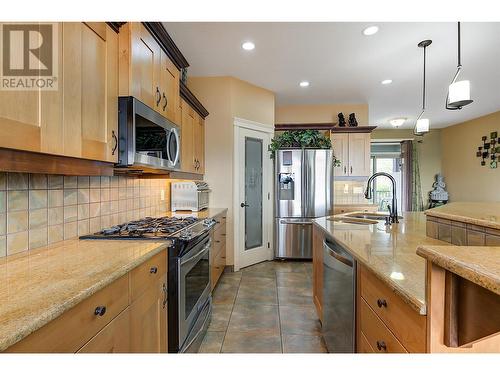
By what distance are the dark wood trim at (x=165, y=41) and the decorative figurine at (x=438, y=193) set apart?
710 centimetres

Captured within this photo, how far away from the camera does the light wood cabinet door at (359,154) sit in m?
4.96

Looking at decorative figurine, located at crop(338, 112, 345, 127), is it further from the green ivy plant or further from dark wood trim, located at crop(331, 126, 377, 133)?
the green ivy plant

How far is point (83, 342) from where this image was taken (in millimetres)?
888

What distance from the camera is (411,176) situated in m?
7.17

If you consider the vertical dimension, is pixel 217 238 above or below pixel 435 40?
below

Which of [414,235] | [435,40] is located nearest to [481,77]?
[435,40]

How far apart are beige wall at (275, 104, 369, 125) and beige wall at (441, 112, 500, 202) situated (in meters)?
3.13

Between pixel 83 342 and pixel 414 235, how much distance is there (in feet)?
6.33

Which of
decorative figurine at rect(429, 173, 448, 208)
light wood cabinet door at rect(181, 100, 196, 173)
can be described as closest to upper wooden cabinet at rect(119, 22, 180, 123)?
light wood cabinet door at rect(181, 100, 196, 173)

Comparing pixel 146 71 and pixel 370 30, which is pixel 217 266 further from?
pixel 370 30

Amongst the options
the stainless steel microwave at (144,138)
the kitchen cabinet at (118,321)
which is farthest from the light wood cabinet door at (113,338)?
the stainless steel microwave at (144,138)

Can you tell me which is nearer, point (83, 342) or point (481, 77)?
point (83, 342)
